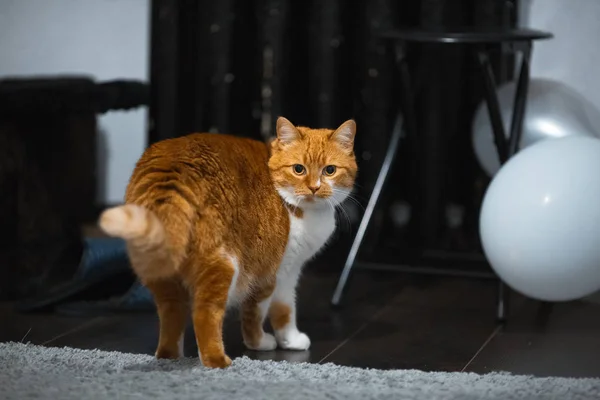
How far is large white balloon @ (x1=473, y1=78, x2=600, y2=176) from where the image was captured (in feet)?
9.48

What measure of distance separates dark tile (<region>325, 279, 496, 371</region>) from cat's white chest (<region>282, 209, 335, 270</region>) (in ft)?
0.82

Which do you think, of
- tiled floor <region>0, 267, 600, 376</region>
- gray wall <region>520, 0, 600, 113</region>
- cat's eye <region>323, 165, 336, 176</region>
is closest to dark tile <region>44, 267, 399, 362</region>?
tiled floor <region>0, 267, 600, 376</region>

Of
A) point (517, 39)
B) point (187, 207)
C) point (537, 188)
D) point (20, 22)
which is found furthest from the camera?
point (20, 22)

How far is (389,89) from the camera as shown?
3387 mm

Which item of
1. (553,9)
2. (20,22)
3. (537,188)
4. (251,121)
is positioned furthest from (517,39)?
(20,22)

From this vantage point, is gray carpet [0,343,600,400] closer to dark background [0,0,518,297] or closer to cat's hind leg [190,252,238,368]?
cat's hind leg [190,252,238,368]

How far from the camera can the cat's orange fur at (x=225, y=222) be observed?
2.02 metres

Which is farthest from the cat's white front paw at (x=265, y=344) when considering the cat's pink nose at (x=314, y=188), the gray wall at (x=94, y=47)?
the gray wall at (x=94, y=47)

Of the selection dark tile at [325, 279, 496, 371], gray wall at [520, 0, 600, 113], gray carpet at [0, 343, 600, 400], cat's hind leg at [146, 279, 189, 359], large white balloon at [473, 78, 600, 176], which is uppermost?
gray wall at [520, 0, 600, 113]

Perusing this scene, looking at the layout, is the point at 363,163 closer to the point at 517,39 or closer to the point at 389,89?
the point at 389,89

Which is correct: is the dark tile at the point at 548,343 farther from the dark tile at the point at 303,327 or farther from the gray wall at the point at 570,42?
the gray wall at the point at 570,42

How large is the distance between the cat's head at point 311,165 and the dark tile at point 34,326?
2.23 ft

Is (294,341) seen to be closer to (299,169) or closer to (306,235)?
(306,235)

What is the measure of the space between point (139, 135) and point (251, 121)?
525mm
